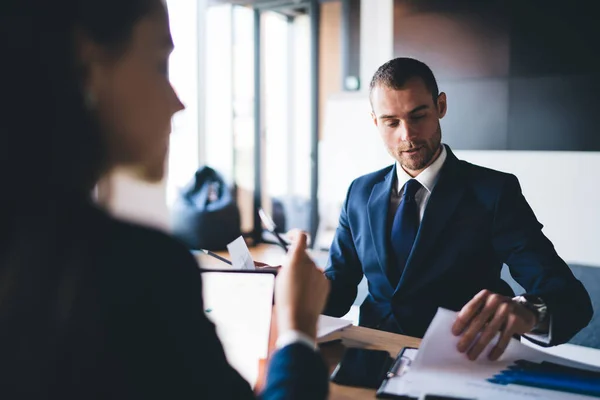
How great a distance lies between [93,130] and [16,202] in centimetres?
9

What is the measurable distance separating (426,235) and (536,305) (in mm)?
354

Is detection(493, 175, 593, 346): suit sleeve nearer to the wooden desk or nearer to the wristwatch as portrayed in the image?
the wristwatch

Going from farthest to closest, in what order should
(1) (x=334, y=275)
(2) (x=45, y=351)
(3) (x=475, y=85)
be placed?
(3) (x=475, y=85)
(1) (x=334, y=275)
(2) (x=45, y=351)

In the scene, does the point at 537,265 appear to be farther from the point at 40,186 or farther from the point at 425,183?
the point at 40,186

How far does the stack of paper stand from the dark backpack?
396 cm

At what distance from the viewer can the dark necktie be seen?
152cm

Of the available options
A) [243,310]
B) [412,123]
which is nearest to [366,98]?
[412,123]

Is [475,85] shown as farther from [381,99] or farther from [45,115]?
[45,115]

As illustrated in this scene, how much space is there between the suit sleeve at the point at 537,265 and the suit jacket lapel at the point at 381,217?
0.99 feet

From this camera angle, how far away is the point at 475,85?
12.6 feet

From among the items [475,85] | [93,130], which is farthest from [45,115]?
[475,85]

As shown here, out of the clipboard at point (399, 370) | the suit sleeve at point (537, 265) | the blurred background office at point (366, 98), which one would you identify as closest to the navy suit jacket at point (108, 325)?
the clipboard at point (399, 370)

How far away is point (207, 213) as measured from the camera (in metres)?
5.20

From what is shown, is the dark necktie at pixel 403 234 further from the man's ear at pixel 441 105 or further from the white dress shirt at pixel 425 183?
the man's ear at pixel 441 105
